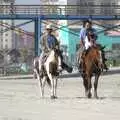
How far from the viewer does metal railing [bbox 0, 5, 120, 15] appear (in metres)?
57.1

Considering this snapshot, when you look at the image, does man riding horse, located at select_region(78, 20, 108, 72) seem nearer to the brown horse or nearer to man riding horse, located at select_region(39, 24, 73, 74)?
the brown horse

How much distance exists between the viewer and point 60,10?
58.6 m

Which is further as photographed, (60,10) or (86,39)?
(60,10)

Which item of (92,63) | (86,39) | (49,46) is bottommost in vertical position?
(92,63)

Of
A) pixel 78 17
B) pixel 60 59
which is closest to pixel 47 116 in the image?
pixel 60 59

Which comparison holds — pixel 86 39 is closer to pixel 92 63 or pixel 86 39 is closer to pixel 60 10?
pixel 92 63

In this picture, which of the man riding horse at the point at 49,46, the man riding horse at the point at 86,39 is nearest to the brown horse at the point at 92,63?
the man riding horse at the point at 86,39

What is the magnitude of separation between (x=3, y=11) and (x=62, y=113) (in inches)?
1806

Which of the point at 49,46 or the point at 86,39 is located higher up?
the point at 86,39

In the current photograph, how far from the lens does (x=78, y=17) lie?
55.6 metres

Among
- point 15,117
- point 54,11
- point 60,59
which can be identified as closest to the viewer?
point 15,117

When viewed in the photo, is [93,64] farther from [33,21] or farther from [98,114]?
[33,21]

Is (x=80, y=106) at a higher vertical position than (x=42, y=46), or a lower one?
lower

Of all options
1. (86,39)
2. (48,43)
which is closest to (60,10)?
(48,43)
